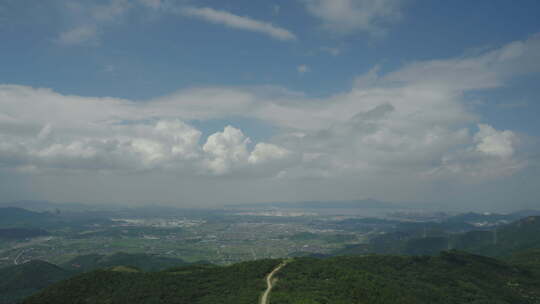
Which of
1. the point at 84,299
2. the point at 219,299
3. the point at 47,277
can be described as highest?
the point at 219,299

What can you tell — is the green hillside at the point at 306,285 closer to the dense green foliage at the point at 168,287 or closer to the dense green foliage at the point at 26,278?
the dense green foliage at the point at 168,287

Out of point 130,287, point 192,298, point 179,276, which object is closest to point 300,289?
point 192,298

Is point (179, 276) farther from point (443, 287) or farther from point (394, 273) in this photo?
point (443, 287)

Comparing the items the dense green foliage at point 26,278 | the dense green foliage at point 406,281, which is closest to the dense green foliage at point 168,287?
the dense green foliage at point 406,281

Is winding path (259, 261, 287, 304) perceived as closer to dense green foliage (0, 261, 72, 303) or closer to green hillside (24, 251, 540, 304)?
green hillside (24, 251, 540, 304)

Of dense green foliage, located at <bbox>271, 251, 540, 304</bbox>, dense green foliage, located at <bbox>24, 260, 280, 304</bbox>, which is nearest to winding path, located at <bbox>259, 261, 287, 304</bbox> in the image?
dense green foliage, located at <bbox>24, 260, 280, 304</bbox>

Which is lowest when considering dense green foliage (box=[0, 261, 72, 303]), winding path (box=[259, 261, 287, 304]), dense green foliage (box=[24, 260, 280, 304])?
dense green foliage (box=[0, 261, 72, 303])
